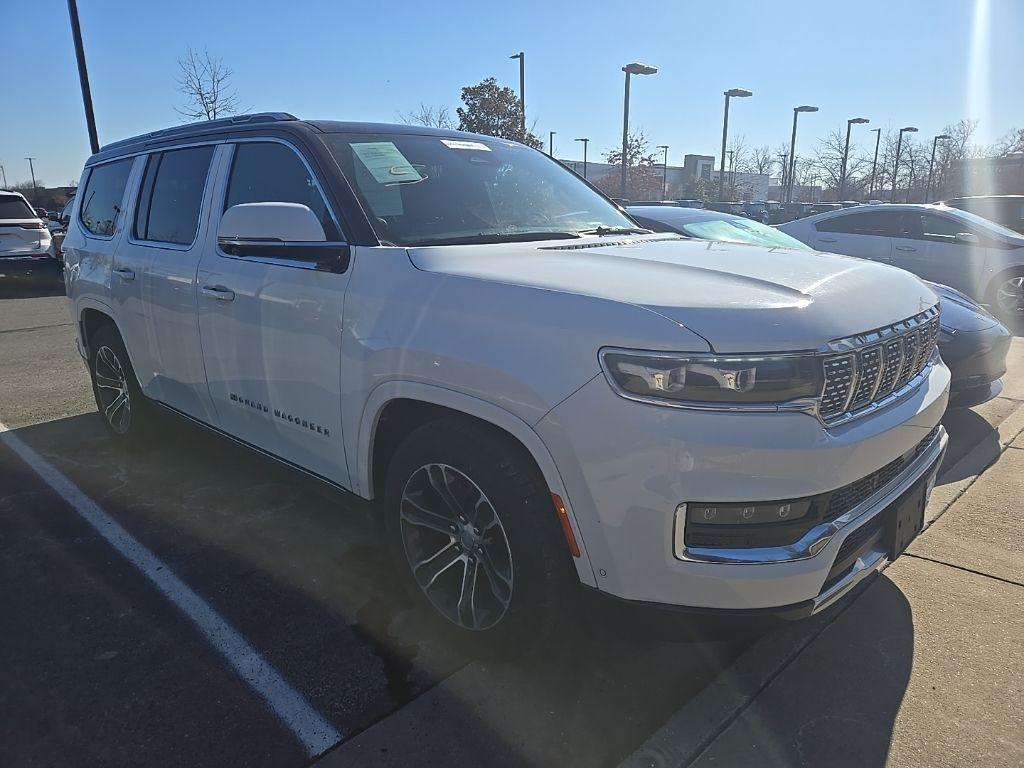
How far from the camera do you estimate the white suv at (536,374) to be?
1.92 metres

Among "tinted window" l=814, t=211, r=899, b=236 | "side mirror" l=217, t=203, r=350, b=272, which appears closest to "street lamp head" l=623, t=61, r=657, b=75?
"tinted window" l=814, t=211, r=899, b=236

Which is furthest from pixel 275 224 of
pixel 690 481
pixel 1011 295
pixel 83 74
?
pixel 83 74

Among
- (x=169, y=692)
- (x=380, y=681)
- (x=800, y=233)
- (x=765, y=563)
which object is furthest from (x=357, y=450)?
(x=800, y=233)

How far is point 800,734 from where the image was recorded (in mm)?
2250

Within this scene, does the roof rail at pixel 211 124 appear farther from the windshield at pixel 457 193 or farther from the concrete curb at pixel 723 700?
the concrete curb at pixel 723 700

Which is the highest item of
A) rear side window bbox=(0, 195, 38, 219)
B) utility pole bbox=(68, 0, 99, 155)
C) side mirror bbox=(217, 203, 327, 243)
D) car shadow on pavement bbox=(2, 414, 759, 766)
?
utility pole bbox=(68, 0, 99, 155)

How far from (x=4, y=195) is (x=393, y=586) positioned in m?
14.8

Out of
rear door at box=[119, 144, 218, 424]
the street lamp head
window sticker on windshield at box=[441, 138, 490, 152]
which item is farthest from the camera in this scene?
the street lamp head

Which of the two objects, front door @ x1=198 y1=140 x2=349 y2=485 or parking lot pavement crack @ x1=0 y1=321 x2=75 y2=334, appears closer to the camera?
front door @ x1=198 y1=140 x2=349 y2=485

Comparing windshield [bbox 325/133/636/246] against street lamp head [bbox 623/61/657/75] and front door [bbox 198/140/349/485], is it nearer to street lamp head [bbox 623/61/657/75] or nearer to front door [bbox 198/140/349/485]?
front door [bbox 198/140/349/485]

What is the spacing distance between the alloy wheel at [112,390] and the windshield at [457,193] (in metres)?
2.56

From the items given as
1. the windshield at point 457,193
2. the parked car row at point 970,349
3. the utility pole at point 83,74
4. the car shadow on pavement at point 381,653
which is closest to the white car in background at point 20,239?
the utility pole at point 83,74

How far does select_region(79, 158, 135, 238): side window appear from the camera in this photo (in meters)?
4.42

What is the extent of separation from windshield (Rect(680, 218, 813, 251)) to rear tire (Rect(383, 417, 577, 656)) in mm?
4262
